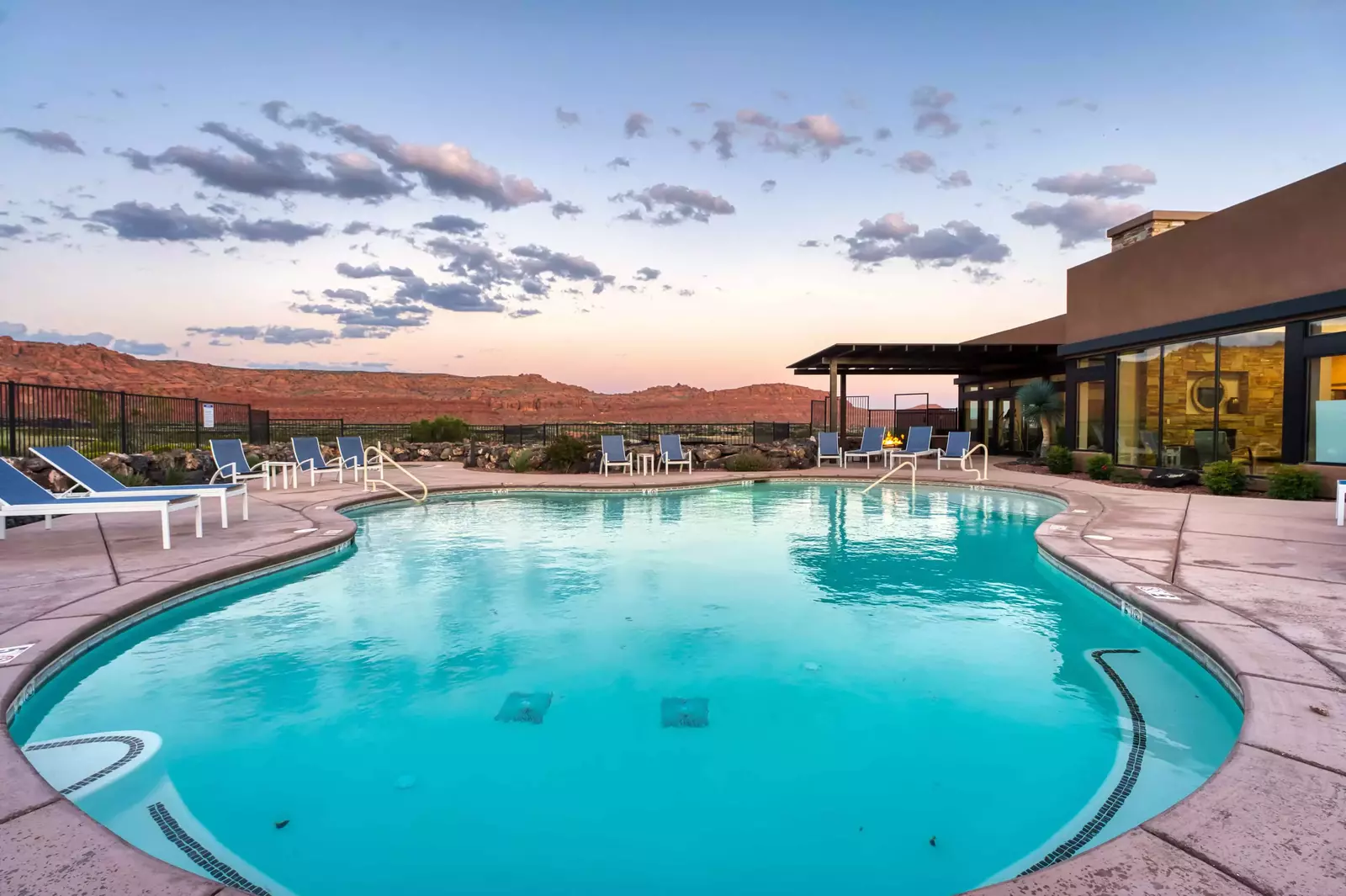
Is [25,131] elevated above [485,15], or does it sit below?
below

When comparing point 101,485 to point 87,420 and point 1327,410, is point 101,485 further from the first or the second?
point 1327,410

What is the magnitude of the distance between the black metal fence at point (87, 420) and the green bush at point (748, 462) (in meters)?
10.5

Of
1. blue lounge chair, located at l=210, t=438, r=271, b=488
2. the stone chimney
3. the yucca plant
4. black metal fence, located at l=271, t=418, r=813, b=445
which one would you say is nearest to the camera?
blue lounge chair, located at l=210, t=438, r=271, b=488

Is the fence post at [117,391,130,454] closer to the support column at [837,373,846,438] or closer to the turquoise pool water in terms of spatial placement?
the turquoise pool water

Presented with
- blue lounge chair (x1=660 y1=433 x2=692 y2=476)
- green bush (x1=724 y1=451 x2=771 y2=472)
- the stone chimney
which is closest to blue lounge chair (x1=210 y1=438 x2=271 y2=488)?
blue lounge chair (x1=660 y1=433 x2=692 y2=476)

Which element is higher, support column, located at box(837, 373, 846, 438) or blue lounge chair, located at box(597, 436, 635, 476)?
support column, located at box(837, 373, 846, 438)

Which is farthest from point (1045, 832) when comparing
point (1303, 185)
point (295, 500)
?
point (1303, 185)

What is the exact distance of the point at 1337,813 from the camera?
1.75 m

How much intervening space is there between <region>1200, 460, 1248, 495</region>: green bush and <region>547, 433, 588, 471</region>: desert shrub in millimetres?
10626

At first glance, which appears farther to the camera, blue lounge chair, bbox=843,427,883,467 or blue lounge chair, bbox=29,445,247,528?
blue lounge chair, bbox=843,427,883,467

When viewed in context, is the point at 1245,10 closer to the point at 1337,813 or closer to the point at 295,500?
the point at 1337,813

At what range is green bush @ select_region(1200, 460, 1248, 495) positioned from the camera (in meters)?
9.45

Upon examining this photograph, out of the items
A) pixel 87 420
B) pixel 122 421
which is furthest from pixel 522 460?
pixel 87 420

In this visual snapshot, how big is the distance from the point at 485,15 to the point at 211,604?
35.3 ft
